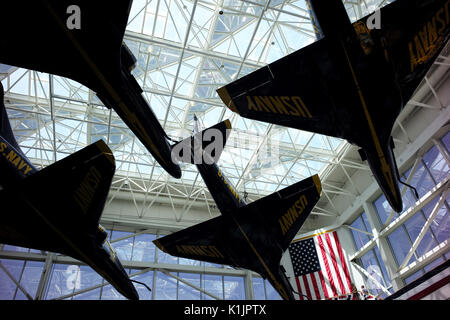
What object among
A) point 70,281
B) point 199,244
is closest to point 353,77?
point 199,244

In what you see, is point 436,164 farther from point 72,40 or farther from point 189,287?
point 72,40

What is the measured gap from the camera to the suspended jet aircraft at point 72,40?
19.0 feet

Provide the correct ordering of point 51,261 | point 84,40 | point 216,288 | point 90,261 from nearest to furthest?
point 84,40
point 90,261
point 51,261
point 216,288

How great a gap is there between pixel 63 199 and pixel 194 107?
1177 centimetres

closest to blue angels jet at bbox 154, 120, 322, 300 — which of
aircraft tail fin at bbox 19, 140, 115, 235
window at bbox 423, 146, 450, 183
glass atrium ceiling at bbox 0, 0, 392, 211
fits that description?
aircraft tail fin at bbox 19, 140, 115, 235

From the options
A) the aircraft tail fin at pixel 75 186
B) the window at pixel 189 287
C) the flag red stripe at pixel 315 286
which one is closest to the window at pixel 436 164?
the flag red stripe at pixel 315 286

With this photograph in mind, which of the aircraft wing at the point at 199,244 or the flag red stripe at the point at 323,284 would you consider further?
the flag red stripe at the point at 323,284

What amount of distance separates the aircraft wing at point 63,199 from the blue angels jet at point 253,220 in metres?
2.90

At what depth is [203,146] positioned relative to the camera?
10.4 metres

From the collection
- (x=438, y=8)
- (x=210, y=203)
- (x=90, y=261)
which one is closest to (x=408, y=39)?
(x=438, y=8)

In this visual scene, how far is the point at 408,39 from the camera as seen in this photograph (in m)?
7.21

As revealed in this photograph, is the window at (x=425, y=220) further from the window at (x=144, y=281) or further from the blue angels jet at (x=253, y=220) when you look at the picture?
the window at (x=144, y=281)

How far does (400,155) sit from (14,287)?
75.0 ft

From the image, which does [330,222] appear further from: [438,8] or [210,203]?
[438,8]
